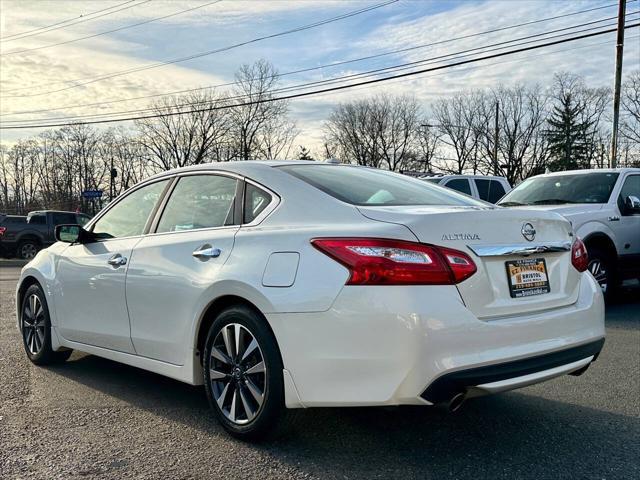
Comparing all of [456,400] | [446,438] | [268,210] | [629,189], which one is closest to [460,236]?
[456,400]

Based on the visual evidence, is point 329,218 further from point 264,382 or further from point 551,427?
point 551,427

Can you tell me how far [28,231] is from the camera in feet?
68.6

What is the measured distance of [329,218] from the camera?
3.22 meters

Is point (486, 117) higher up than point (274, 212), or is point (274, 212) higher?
point (486, 117)

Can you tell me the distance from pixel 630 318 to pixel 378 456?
5.59 m

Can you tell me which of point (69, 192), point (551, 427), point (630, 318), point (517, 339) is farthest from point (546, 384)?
point (69, 192)

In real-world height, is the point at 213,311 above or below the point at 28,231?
above

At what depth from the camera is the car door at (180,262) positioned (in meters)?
3.56

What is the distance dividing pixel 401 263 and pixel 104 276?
8.02ft

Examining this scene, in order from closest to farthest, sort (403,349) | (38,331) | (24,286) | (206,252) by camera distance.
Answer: (403,349)
(206,252)
(38,331)
(24,286)

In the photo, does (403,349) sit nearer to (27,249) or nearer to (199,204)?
(199,204)

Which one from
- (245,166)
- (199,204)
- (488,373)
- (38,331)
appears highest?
(245,166)

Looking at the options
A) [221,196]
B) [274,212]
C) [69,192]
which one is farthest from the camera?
[69,192]

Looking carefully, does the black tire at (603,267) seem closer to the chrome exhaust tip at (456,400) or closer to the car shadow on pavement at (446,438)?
the car shadow on pavement at (446,438)
